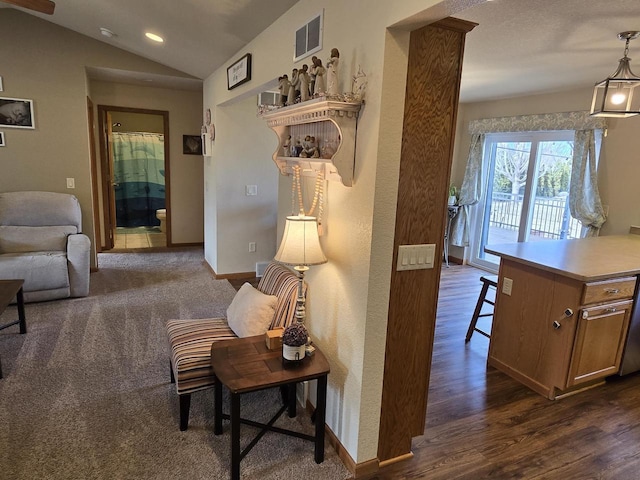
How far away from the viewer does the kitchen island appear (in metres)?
2.54

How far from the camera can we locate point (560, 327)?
2600 millimetres

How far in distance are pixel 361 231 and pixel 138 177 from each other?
7.33 meters

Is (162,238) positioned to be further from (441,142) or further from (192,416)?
(441,142)

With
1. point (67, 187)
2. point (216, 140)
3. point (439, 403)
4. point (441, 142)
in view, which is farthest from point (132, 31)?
point (439, 403)

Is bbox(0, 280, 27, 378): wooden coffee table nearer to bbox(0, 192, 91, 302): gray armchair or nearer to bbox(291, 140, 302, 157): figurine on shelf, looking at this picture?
bbox(0, 192, 91, 302): gray armchair

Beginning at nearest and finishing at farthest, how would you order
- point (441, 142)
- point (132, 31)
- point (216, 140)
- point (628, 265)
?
point (441, 142), point (628, 265), point (132, 31), point (216, 140)

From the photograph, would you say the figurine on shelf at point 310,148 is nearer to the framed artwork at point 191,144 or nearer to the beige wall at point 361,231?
the beige wall at point 361,231

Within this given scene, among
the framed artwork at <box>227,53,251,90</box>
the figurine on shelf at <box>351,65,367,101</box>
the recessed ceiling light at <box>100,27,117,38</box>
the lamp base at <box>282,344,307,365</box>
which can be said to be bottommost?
the lamp base at <box>282,344,307,365</box>

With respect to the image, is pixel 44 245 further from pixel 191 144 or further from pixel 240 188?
pixel 191 144

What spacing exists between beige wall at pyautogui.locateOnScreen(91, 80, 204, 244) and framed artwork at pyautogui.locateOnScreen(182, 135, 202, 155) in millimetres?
59

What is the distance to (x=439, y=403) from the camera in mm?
2592

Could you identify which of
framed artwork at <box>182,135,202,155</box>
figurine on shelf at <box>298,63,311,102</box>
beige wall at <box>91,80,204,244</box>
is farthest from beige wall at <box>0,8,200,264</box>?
figurine on shelf at <box>298,63,311,102</box>

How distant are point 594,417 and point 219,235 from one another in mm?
3867

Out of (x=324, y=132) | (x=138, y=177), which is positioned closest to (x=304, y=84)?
(x=324, y=132)
